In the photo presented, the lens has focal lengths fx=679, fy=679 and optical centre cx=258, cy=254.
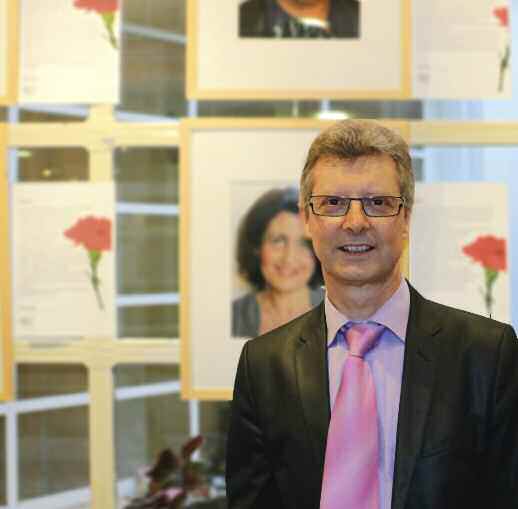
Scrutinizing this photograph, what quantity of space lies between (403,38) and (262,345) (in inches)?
33.6

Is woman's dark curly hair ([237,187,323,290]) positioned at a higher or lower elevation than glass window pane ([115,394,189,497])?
higher

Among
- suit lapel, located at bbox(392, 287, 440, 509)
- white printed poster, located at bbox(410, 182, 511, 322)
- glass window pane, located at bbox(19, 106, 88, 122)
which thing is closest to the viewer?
suit lapel, located at bbox(392, 287, 440, 509)

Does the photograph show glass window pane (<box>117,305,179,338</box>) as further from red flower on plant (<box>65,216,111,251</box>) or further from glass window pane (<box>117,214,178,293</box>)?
red flower on plant (<box>65,216,111,251</box>)

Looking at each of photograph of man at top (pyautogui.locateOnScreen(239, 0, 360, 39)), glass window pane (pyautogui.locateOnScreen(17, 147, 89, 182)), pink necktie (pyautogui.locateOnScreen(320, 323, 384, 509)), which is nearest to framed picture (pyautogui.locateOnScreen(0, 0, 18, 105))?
glass window pane (pyautogui.locateOnScreen(17, 147, 89, 182))

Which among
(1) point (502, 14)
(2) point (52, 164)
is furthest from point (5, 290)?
(1) point (502, 14)

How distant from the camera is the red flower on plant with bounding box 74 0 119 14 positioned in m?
1.59

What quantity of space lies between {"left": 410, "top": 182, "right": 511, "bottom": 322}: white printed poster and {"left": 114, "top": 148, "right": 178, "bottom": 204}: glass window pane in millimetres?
582

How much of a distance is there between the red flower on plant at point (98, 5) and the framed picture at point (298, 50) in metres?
0.19

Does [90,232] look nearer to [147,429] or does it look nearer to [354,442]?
[147,429]

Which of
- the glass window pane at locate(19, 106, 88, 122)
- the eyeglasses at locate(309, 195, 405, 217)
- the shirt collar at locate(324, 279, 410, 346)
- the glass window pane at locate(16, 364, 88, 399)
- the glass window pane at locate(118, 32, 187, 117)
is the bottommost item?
the glass window pane at locate(16, 364, 88, 399)

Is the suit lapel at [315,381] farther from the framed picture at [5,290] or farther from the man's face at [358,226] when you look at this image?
the framed picture at [5,290]

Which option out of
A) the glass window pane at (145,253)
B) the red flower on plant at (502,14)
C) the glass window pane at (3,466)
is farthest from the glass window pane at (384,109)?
the glass window pane at (3,466)

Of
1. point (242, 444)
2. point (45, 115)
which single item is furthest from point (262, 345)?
point (45, 115)

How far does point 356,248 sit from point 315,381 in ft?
0.66
